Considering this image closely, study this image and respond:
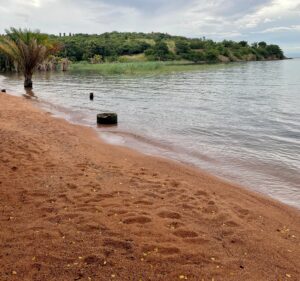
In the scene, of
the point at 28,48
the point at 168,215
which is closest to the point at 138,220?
the point at 168,215

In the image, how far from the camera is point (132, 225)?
5367 mm

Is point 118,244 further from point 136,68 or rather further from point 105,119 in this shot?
point 136,68

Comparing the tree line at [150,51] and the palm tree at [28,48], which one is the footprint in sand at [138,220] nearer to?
the palm tree at [28,48]

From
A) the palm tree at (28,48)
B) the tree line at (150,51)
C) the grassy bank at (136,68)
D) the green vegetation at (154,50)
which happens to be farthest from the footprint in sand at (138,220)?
the green vegetation at (154,50)

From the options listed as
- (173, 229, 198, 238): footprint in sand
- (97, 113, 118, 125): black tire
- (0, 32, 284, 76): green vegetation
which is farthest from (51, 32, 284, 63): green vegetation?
(173, 229, 198, 238): footprint in sand

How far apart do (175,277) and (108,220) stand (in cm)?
169

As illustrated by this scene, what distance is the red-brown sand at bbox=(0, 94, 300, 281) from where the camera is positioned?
4309 mm

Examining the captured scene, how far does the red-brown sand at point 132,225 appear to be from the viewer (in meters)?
4.31

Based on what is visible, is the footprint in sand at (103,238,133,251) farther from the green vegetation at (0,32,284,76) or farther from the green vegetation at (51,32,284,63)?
the green vegetation at (51,32,284,63)

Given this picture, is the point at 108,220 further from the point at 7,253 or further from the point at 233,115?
the point at 233,115

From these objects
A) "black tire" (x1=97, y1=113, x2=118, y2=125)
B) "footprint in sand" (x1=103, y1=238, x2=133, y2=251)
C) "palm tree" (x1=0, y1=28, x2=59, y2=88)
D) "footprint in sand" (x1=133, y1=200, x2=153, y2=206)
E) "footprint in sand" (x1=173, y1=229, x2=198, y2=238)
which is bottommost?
"footprint in sand" (x1=173, y1=229, x2=198, y2=238)

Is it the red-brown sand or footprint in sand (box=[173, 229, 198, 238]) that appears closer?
the red-brown sand

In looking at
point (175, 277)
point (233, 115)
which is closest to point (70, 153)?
point (175, 277)

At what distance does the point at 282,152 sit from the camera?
12055 mm
